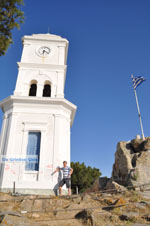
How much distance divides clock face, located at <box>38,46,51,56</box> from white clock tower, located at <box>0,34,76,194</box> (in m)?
0.19

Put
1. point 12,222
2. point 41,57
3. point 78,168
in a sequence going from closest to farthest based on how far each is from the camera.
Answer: point 12,222, point 41,57, point 78,168

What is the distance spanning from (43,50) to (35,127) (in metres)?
9.86

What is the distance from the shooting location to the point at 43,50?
70.5ft

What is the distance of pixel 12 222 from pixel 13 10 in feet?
28.6

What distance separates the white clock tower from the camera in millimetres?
Answer: 14312

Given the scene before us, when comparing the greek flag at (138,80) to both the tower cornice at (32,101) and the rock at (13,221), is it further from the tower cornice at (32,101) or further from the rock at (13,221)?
the rock at (13,221)

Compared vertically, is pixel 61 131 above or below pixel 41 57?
below

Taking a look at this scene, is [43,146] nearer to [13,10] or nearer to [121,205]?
[121,205]

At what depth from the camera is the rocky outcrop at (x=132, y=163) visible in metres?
14.2

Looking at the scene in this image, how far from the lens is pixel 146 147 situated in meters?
16.5

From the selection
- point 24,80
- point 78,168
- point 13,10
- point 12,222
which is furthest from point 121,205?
point 78,168

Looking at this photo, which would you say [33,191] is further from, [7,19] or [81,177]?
[81,177]

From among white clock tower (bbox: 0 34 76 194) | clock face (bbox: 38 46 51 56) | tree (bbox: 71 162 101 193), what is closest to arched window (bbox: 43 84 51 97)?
white clock tower (bbox: 0 34 76 194)

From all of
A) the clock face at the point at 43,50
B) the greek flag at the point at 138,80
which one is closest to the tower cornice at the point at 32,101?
the clock face at the point at 43,50
